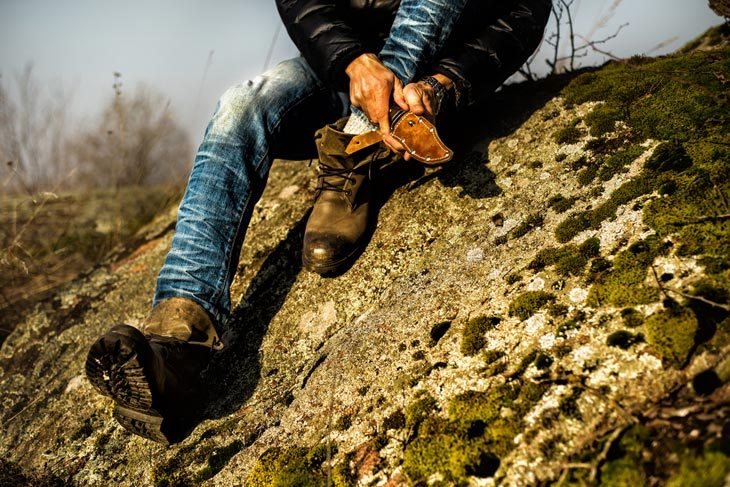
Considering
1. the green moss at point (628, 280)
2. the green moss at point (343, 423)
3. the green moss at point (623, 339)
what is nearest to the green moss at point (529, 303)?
the green moss at point (628, 280)

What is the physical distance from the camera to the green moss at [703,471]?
0.84 meters

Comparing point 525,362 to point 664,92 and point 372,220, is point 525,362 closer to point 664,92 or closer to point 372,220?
point 372,220

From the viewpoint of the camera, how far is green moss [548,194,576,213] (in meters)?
1.82

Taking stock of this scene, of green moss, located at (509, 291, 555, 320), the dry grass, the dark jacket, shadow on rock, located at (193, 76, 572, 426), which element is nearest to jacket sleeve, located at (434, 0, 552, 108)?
the dark jacket

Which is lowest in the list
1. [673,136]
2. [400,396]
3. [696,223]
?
[400,396]

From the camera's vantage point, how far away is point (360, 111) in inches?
81.8

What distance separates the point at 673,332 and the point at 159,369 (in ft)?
4.74

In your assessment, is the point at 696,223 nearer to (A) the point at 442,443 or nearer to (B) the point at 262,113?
(A) the point at 442,443

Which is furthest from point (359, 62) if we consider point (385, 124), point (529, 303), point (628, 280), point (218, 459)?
point (218, 459)

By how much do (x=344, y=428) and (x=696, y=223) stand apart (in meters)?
1.12

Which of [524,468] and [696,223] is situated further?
[696,223]

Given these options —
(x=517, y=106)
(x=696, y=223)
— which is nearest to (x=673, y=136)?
(x=696, y=223)

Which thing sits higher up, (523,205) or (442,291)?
(523,205)

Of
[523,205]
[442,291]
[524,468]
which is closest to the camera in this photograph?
[524,468]
